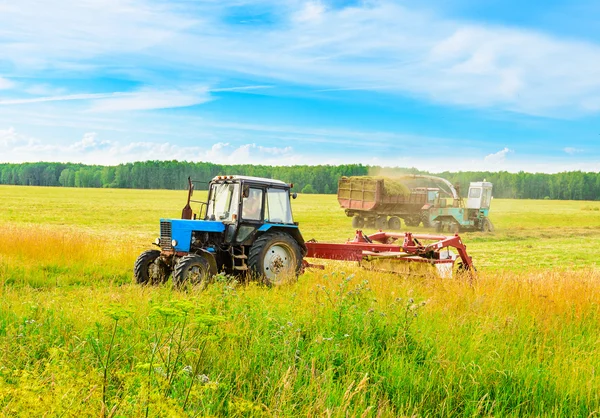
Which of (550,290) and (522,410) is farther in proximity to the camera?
(550,290)

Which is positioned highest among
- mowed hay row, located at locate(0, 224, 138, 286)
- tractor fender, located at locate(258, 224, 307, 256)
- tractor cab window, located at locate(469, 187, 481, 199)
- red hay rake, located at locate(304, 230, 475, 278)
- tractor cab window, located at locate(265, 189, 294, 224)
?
tractor cab window, located at locate(469, 187, 481, 199)

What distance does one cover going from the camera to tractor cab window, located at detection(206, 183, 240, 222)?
32.5ft

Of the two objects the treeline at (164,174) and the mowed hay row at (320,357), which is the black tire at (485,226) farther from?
the treeline at (164,174)

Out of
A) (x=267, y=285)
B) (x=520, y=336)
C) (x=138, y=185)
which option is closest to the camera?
(x=520, y=336)

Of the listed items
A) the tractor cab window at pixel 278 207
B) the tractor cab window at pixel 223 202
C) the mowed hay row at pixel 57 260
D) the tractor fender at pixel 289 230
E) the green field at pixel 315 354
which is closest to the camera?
the green field at pixel 315 354

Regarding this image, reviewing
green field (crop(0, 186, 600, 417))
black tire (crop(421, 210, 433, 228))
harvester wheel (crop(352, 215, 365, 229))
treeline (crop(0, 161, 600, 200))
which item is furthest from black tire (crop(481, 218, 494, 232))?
treeline (crop(0, 161, 600, 200))

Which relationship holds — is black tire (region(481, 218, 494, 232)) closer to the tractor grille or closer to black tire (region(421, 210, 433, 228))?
black tire (region(421, 210, 433, 228))

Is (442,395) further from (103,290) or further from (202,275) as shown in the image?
(103,290)

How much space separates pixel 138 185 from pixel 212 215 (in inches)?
4503

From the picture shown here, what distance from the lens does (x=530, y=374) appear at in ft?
15.9

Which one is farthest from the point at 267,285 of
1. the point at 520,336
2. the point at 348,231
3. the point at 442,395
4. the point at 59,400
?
the point at 348,231

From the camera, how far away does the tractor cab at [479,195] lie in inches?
1160

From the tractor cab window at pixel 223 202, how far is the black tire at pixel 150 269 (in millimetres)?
1247

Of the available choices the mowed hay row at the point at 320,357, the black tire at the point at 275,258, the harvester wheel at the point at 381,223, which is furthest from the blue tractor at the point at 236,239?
the harvester wheel at the point at 381,223
